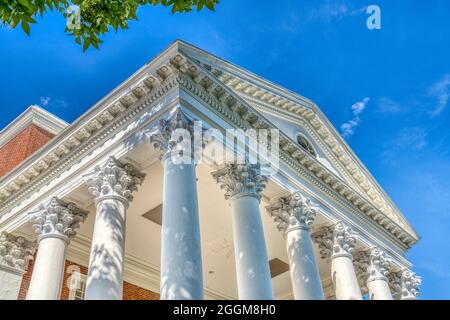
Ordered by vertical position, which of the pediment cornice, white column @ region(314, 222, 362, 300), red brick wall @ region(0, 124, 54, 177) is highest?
red brick wall @ region(0, 124, 54, 177)

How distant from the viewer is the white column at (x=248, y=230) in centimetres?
1070

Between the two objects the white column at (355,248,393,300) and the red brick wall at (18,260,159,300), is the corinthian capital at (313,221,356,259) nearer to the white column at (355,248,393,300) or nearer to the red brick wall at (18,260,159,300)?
the white column at (355,248,393,300)

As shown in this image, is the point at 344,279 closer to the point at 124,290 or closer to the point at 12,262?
the point at 124,290

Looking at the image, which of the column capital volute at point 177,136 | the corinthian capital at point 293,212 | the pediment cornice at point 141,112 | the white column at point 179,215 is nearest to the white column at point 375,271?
the pediment cornice at point 141,112

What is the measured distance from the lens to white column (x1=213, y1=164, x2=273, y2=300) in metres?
10.7

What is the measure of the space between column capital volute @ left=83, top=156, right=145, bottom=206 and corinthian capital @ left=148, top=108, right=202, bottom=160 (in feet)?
4.54

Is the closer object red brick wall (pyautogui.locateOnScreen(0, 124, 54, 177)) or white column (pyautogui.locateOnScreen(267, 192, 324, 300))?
white column (pyautogui.locateOnScreen(267, 192, 324, 300))

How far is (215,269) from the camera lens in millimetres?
19656

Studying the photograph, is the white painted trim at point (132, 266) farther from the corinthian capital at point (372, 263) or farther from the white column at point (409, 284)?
the white column at point (409, 284)

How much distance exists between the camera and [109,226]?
11.0 m

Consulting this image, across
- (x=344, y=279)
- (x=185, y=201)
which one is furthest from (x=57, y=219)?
(x=344, y=279)

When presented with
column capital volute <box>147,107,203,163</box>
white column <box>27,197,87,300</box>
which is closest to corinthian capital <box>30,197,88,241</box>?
white column <box>27,197,87,300</box>

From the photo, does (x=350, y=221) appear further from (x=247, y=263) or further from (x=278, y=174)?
(x=247, y=263)
